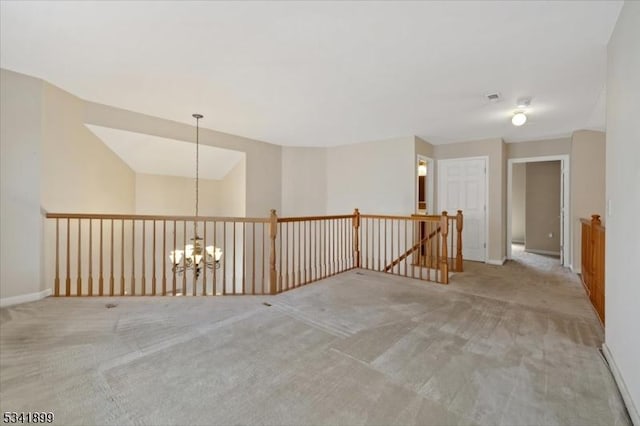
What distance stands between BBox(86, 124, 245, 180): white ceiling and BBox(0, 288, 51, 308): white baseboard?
2.07 metres

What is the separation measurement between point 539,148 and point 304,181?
4.56 meters

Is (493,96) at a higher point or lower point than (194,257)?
higher

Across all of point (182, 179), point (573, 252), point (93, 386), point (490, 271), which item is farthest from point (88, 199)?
point (573, 252)

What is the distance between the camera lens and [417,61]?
256 cm

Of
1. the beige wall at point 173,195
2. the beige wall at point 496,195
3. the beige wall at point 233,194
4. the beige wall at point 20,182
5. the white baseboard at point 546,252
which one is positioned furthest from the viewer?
the white baseboard at point 546,252

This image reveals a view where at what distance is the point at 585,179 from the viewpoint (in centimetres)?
455

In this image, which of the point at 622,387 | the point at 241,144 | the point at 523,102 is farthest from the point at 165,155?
the point at 622,387

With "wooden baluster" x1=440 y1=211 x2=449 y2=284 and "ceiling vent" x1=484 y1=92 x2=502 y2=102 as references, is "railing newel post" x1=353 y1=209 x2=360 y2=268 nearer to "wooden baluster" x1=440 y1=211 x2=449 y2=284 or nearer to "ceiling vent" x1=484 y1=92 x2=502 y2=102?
"wooden baluster" x1=440 y1=211 x2=449 y2=284

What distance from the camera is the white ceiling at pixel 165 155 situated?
4094mm

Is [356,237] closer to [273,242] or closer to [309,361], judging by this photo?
[273,242]

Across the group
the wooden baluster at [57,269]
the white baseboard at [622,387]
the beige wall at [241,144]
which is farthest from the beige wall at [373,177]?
the wooden baluster at [57,269]

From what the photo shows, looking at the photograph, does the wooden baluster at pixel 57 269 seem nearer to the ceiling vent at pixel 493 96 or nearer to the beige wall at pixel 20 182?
the beige wall at pixel 20 182

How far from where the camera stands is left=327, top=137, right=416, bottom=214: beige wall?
17.4ft

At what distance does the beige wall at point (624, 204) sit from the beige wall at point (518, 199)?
17.6 ft
